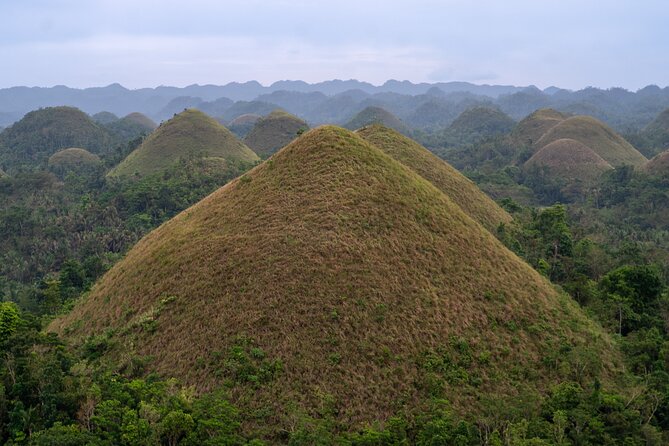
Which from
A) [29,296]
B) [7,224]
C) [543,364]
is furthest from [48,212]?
[543,364]

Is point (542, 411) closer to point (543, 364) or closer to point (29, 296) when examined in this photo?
point (543, 364)

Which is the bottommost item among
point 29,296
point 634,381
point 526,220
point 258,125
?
point 29,296

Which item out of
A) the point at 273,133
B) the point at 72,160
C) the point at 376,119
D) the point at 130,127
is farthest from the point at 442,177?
the point at 130,127

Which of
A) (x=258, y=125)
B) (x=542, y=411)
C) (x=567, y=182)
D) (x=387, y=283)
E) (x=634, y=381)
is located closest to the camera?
(x=542, y=411)

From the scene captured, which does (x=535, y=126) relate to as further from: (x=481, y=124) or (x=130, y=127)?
(x=130, y=127)

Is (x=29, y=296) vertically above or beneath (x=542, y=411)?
beneath

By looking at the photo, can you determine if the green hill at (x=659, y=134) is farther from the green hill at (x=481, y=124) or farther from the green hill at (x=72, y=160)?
the green hill at (x=72, y=160)

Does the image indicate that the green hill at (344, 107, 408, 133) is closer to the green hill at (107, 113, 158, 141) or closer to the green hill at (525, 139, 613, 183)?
the green hill at (107, 113, 158, 141)
